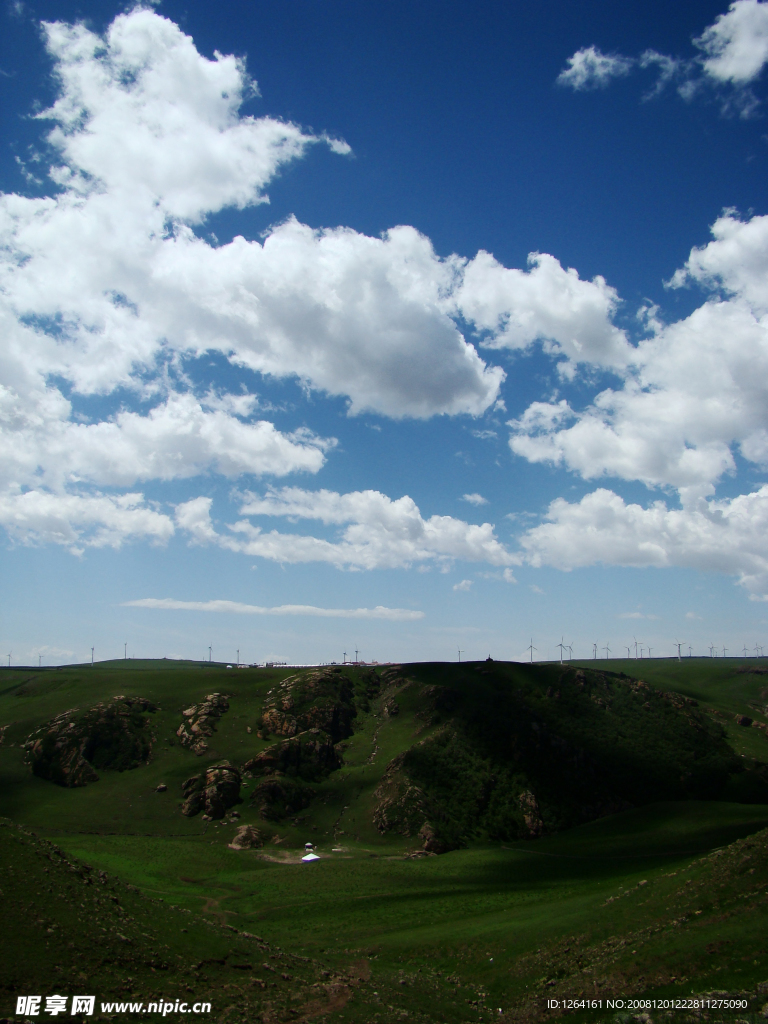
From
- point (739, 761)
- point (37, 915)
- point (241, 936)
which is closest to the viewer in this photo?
point (37, 915)

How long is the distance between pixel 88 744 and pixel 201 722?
95.4ft

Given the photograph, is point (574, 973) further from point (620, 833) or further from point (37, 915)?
point (620, 833)

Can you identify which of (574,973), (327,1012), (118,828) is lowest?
(118,828)

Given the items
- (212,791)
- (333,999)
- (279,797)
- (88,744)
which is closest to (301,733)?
(279,797)

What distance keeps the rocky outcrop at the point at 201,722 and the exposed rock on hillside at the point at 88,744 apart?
9620 mm

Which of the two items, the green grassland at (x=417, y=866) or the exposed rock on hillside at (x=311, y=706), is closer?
the green grassland at (x=417, y=866)

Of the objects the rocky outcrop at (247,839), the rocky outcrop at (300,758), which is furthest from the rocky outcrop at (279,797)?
the rocky outcrop at (247,839)

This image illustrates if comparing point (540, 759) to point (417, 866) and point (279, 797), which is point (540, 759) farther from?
point (279, 797)

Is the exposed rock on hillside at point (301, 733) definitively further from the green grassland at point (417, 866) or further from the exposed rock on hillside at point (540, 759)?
the exposed rock on hillside at point (540, 759)

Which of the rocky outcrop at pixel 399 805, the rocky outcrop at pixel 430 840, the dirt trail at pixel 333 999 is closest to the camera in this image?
the dirt trail at pixel 333 999

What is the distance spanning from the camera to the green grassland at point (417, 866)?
37906 millimetres

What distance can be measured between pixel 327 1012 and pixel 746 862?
1509 inches

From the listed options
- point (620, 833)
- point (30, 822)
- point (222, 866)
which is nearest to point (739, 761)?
point (620, 833)

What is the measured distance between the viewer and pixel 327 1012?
36.8 meters
